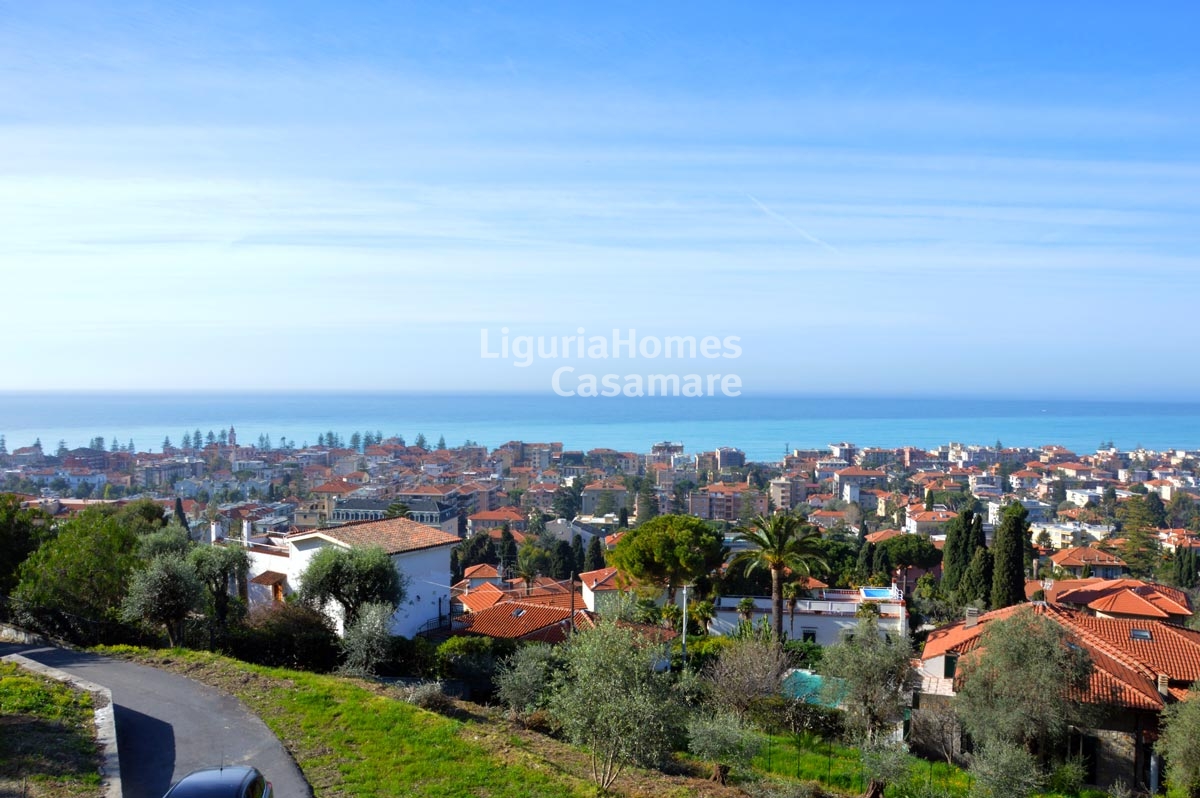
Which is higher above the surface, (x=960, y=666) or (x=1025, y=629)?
(x=1025, y=629)

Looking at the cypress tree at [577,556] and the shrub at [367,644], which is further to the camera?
the cypress tree at [577,556]

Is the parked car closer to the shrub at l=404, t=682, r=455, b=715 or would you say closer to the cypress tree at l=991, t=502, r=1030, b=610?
the shrub at l=404, t=682, r=455, b=715

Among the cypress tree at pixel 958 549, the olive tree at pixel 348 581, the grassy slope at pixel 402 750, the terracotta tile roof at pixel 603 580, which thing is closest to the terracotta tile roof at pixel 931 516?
the cypress tree at pixel 958 549

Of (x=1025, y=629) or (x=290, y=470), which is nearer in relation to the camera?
(x=1025, y=629)

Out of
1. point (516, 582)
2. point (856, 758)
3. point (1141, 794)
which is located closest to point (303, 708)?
point (856, 758)

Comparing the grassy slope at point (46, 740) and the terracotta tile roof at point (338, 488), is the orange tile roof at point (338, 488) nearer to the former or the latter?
the terracotta tile roof at point (338, 488)

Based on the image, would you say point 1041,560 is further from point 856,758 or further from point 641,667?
point 641,667
